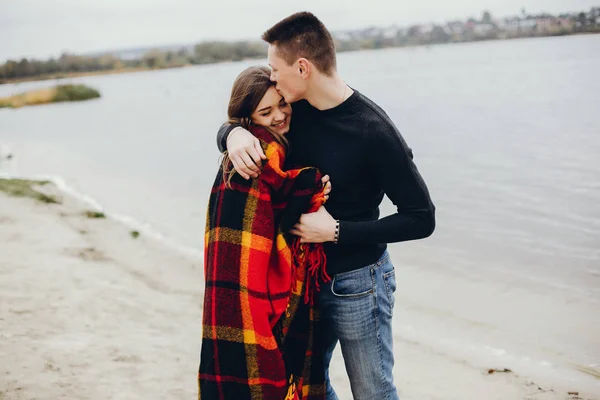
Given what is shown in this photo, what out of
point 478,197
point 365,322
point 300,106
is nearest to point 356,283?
point 365,322

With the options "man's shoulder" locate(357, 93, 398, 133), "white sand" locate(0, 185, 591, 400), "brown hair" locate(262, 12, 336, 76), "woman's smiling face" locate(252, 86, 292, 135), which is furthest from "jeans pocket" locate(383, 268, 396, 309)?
"white sand" locate(0, 185, 591, 400)

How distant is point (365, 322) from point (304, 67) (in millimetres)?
1000

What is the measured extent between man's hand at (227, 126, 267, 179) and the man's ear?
0.31 metres

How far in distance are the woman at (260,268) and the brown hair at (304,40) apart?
0.15m

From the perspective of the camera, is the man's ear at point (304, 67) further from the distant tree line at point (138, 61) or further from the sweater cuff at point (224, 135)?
the distant tree line at point (138, 61)

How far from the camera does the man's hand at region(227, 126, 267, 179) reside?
2053mm

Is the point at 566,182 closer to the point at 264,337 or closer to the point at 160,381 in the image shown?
the point at 160,381

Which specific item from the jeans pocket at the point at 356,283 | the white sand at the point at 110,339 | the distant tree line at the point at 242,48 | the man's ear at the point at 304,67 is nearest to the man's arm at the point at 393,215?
the jeans pocket at the point at 356,283

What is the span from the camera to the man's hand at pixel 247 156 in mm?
2053

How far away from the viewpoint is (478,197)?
1009 cm

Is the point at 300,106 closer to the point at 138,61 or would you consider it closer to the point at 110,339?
the point at 110,339

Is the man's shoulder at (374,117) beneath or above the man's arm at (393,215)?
above

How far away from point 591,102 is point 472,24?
6684 centimetres

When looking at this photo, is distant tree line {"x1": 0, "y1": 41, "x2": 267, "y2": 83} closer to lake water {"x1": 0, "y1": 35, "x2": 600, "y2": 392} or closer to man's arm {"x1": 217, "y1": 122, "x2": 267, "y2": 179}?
lake water {"x1": 0, "y1": 35, "x2": 600, "y2": 392}
